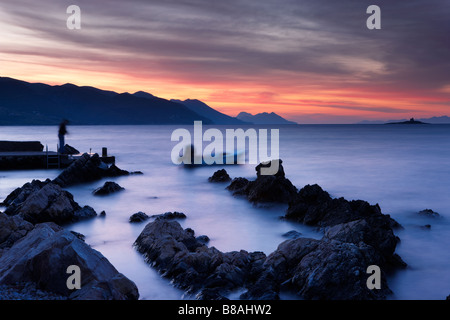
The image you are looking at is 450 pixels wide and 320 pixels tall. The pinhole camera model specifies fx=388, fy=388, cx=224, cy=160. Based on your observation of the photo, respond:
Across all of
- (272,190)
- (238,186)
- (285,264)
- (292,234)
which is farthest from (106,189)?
(285,264)

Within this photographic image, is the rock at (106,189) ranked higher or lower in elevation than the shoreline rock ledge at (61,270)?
lower

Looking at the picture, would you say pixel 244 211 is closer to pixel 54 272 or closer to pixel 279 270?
pixel 279 270

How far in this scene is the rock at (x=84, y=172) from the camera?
22.6 m

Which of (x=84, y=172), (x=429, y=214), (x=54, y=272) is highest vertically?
(x=54, y=272)

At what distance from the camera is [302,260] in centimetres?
794

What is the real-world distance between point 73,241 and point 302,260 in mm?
4423

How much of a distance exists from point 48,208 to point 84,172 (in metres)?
11.7

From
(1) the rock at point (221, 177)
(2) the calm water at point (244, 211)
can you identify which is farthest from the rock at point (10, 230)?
(1) the rock at point (221, 177)

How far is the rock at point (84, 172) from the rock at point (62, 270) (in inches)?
656

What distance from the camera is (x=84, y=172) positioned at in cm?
2419

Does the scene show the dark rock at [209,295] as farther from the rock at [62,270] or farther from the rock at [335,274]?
the rock at [335,274]

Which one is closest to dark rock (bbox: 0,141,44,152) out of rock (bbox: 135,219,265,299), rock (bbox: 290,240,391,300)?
rock (bbox: 135,219,265,299)

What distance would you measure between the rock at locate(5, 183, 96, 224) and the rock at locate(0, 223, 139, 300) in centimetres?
609
